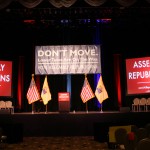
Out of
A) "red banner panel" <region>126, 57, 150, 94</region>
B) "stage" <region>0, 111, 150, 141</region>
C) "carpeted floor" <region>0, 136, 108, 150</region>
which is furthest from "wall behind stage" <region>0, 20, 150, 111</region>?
"carpeted floor" <region>0, 136, 108, 150</region>

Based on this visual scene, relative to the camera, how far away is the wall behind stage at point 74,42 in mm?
14117

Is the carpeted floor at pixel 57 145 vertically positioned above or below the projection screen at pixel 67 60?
below

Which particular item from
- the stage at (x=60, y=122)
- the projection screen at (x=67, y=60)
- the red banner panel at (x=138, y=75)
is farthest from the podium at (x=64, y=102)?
the red banner panel at (x=138, y=75)

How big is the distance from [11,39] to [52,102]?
3.70 meters

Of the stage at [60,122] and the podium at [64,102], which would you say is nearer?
the stage at [60,122]

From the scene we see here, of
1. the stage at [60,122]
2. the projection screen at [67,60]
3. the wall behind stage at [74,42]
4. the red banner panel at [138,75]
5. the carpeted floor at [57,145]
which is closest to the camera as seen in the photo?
the carpeted floor at [57,145]

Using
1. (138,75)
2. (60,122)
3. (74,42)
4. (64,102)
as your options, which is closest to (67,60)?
(74,42)

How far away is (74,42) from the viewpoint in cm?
1448

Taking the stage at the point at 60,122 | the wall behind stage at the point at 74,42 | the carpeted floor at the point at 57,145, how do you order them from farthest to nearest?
the wall behind stage at the point at 74,42 < the stage at the point at 60,122 < the carpeted floor at the point at 57,145

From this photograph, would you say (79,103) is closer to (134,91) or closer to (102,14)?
(134,91)

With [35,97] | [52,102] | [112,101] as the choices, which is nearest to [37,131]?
[35,97]

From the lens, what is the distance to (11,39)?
14.2m

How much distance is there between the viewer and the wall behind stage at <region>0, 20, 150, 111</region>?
14117 millimetres

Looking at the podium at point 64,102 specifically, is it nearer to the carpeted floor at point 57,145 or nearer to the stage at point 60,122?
the stage at point 60,122
